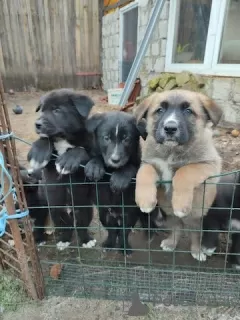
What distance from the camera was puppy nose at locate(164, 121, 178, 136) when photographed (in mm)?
2092

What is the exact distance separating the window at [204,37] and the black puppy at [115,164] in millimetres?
3367

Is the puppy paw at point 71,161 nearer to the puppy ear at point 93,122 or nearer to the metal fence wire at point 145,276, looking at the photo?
the metal fence wire at point 145,276

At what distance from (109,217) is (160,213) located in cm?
49

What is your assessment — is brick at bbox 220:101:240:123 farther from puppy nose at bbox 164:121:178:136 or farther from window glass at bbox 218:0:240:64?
puppy nose at bbox 164:121:178:136

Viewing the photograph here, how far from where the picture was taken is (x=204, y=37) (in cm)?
554

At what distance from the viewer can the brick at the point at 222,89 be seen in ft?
16.9

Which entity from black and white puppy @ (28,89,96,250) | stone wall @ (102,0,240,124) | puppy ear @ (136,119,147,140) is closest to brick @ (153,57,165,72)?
stone wall @ (102,0,240,124)

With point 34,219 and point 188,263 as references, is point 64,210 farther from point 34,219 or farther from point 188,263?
point 188,263

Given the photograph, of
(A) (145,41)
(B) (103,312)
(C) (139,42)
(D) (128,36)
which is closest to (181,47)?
(A) (145,41)

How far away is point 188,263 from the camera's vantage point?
9.14 ft

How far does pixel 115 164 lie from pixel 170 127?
51 centimetres

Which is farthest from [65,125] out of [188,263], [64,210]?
[188,263]

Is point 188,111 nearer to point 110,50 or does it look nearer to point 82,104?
point 82,104

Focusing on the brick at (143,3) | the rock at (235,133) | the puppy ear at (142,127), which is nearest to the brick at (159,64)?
the brick at (143,3)
